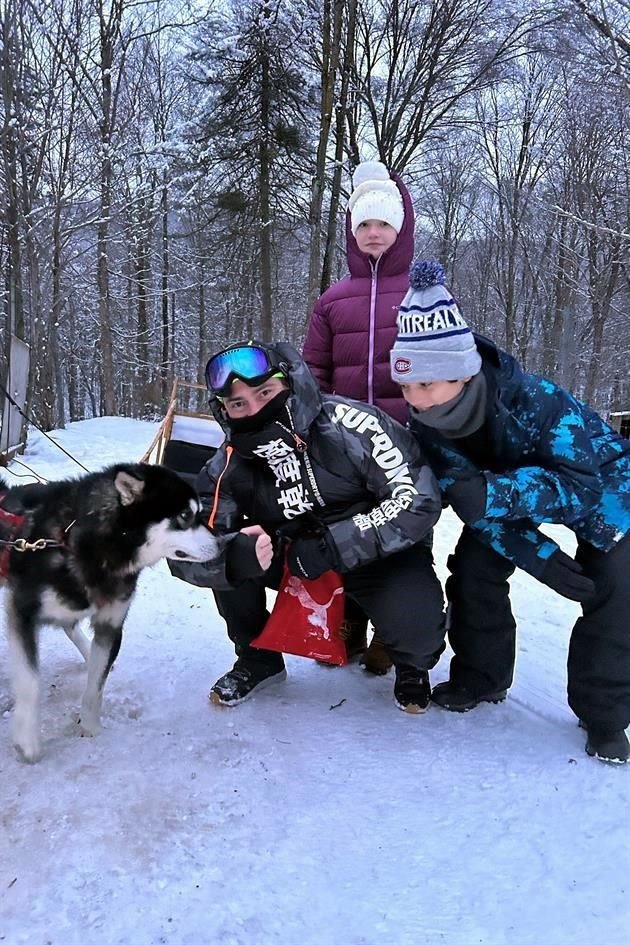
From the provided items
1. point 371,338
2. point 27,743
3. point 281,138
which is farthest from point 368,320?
point 281,138

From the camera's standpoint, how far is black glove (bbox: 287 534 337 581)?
2.21 metres

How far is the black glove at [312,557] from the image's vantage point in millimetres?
2215

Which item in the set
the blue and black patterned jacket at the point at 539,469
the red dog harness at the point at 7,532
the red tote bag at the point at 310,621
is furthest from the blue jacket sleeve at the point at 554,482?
the red dog harness at the point at 7,532

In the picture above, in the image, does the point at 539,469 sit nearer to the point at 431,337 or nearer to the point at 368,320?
the point at 431,337

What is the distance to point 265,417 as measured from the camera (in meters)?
2.24

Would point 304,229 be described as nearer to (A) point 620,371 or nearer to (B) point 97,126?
(B) point 97,126

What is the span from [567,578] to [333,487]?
86cm

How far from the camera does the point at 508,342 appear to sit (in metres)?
17.7

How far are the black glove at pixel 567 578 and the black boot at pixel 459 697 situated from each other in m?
0.59

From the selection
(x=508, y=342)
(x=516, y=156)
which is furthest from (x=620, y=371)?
(x=516, y=156)

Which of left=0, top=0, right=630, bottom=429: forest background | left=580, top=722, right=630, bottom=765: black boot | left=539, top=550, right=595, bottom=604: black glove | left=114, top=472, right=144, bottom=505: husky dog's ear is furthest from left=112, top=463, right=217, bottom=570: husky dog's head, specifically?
left=0, top=0, right=630, bottom=429: forest background

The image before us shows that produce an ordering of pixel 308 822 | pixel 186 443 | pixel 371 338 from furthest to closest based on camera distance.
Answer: pixel 186 443
pixel 371 338
pixel 308 822

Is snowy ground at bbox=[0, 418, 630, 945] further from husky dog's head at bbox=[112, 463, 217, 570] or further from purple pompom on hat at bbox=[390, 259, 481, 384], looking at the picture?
purple pompom on hat at bbox=[390, 259, 481, 384]

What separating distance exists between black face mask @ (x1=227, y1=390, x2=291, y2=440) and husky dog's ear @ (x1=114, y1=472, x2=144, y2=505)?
1.30 feet
